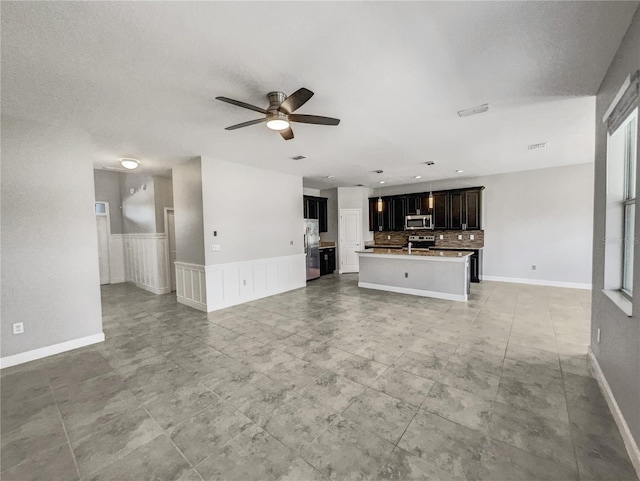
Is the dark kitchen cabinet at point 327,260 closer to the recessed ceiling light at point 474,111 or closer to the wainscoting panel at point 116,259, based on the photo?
the recessed ceiling light at point 474,111

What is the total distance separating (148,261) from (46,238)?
137 inches

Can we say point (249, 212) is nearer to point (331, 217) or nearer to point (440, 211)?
point (331, 217)

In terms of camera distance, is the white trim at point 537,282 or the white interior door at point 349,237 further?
the white interior door at point 349,237

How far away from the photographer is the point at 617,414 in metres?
1.85

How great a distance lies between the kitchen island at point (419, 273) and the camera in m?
4.94

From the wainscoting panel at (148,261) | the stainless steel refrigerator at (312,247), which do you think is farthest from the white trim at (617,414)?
the wainscoting panel at (148,261)

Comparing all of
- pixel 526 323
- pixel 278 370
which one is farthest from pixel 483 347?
pixel 278 370

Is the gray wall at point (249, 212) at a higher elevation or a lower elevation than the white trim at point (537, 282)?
higher

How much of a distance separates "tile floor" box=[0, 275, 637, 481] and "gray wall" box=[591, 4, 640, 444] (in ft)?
0.87

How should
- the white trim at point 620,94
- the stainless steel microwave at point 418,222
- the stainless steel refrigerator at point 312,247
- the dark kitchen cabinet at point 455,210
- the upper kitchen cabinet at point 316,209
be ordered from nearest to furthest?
the white trim at point 620,94 → the dark kitchen cabinet at point 455,210 → the stainless steel refrigerator at point 312,247 → the stainless steel microwave at point 418,222 → the upper kitchen cabinet at point 316,209

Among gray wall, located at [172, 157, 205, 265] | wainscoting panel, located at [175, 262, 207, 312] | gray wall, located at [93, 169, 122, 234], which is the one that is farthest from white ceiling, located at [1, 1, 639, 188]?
gray wall, located at [93, 169, 122, 234]

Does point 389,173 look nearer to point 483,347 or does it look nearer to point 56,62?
point 483,347

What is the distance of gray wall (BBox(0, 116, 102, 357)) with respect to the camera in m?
2.87

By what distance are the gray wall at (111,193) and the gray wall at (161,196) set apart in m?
2.24
